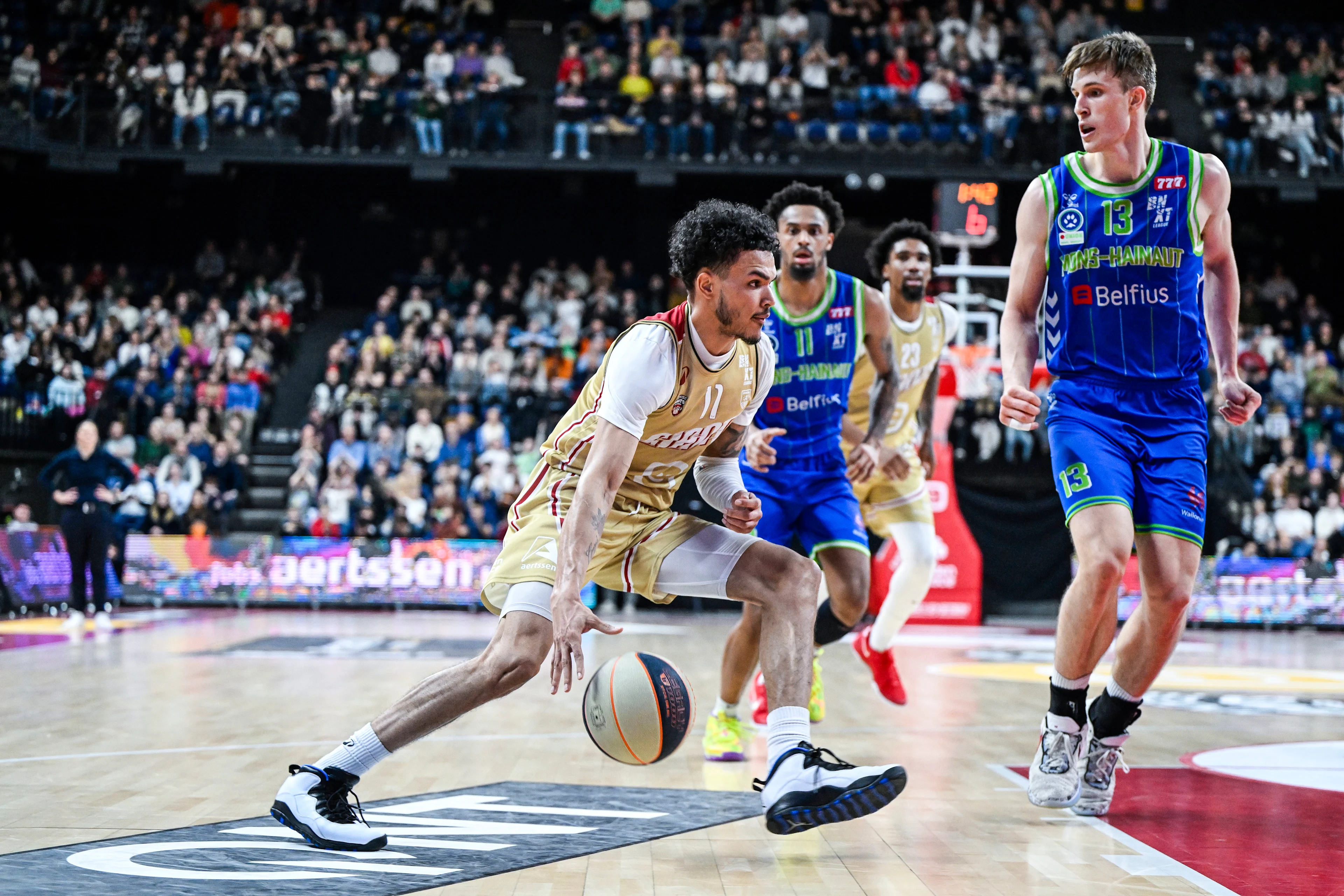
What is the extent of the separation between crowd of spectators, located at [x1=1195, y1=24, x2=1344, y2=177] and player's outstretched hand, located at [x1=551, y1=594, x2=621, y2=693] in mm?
19425

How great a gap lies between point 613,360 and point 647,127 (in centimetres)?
1699

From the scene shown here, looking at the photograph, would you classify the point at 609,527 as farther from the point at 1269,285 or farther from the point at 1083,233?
the point at 1269,285

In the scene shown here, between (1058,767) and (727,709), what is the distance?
5.48ft

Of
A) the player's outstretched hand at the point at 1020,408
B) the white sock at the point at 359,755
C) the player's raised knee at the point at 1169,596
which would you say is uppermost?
the player's outstretched hand at the point at 1020,408

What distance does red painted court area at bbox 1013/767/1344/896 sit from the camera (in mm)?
3686

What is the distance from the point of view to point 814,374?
6.15 m

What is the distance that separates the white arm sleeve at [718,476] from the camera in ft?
15.1

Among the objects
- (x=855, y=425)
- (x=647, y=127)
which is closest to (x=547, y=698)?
(x=855, y=425)

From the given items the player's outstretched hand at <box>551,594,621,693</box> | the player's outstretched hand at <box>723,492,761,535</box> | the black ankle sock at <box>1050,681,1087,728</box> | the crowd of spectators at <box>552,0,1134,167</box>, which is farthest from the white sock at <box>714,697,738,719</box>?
the crowd of spectators at <box>552,0,1134,167</box>

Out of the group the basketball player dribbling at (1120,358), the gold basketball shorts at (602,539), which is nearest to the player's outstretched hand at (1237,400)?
the basketball player dribbling at (1120,358)

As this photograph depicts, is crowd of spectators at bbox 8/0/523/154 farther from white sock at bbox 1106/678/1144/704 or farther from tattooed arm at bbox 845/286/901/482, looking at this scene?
white sock at bbox 1106/678/1144/704

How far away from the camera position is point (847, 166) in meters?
20.2

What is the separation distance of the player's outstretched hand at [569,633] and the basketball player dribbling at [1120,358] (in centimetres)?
169

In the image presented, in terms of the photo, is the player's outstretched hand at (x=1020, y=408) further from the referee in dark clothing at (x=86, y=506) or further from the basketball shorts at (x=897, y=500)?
the referee in dark clothing at (x=86, y=506)
